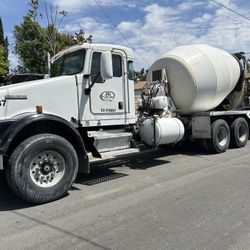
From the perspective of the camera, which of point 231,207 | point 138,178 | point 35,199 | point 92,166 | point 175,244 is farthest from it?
point 92,166

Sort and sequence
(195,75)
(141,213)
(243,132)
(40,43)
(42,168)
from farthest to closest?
(40,43) < (243,132) < (195,75) < (42,168) < (141,213)

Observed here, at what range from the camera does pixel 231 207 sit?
5.70 m

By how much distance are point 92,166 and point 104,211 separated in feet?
12.5

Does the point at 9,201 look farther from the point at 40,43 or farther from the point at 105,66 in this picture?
the point at 40,43

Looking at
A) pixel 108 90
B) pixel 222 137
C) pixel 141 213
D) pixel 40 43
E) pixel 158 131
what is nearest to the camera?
pixel 141 213

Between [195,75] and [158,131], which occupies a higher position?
[195,75]

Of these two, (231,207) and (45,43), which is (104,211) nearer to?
(231,207)

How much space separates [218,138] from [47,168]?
20.8ft

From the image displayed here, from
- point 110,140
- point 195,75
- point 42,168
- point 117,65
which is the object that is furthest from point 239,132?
point 42,168

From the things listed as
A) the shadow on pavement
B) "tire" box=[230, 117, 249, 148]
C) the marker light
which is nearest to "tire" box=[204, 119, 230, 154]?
"tire" box=[230, 117, 249, 148]

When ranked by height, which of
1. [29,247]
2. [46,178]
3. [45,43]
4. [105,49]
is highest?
[45,43]

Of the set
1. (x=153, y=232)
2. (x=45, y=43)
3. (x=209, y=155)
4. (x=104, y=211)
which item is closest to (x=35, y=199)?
(x=104, y=211)

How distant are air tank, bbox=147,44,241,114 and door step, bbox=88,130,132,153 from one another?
2.97m

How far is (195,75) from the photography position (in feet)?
34.5
